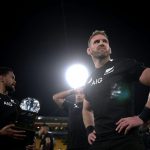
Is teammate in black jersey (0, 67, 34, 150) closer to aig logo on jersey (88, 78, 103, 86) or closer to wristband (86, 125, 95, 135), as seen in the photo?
wristband (86, 125, 95, 135)

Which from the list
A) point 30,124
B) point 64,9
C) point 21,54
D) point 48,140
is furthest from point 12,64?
point 30,124

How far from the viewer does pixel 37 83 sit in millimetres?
24500

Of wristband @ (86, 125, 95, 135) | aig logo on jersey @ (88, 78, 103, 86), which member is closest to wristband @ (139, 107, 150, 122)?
aig logo on jersey @ (88, 78, 103, 86)

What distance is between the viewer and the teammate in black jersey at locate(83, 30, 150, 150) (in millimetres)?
3348

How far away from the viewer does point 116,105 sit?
3.56m

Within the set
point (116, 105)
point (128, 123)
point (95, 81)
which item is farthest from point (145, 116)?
point (95, 81)

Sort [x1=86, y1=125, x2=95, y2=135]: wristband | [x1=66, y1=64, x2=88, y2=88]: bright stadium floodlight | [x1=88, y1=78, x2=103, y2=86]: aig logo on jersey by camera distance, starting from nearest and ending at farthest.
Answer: [x1=88, y1=78, x2=103, y2=86]: aig logo on jersey → [x1=86, y1=125, x2=95, y2=135]: wristband → [x1=66, y1=64, x2=88, y2=88]: bright stadium floodlight

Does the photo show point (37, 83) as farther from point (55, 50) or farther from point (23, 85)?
point (55, 50)

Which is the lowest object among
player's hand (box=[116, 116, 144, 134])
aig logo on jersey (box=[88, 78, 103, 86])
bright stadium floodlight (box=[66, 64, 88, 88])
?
player's hand (box=[116, 116, 144, 134])

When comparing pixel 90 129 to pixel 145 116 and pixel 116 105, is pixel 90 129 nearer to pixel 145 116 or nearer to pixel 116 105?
pixel 116 105

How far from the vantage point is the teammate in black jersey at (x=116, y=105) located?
132 inches

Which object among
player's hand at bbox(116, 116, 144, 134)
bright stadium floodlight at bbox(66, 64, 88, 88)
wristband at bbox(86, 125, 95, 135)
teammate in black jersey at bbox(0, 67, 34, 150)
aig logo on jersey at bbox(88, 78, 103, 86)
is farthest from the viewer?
bright stadium floodlight at bbox(66, 64, 88, 88)

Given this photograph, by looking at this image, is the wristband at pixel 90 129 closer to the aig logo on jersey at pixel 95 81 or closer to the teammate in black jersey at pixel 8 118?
the aig logo on jersey at pixel 95 81

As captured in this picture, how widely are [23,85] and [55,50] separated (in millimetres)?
5067
